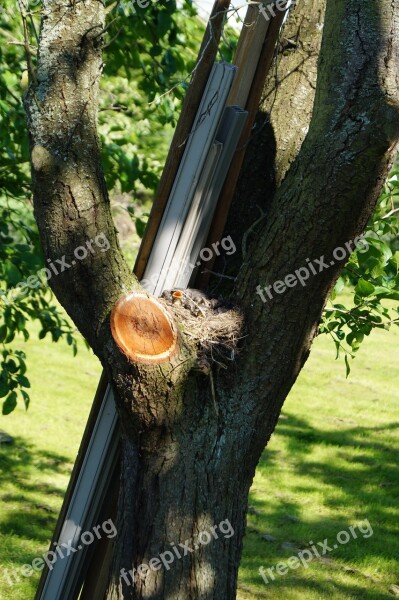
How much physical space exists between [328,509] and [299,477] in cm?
58

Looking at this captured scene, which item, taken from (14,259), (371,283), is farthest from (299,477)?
(371,283)

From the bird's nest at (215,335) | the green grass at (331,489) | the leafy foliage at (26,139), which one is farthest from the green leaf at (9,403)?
the bird's nest at (215,335)

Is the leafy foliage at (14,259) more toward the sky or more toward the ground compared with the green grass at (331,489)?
more toward the sky

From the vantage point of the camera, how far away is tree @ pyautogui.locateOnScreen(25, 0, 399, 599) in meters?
2.44

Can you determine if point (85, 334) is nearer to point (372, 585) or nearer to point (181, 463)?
point (181, 463)

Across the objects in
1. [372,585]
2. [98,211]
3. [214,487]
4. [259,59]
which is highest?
[259,59]

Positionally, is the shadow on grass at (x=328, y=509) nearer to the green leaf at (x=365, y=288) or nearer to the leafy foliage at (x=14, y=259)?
the leafy foliage at (x=14, y=259)

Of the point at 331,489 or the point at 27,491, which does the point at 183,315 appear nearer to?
the point at 27,491

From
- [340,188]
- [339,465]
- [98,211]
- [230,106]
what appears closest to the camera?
[340,188]

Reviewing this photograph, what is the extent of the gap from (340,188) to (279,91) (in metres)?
0.86

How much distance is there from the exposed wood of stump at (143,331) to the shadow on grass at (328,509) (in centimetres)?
245

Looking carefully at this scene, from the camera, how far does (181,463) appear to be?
2566 mm

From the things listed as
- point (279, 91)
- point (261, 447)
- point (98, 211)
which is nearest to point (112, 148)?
point (279, 91)

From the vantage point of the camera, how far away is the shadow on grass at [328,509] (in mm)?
4602
